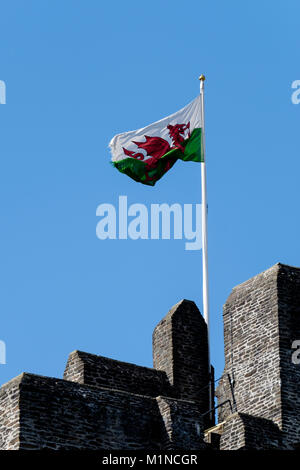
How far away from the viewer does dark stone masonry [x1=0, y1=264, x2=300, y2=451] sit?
146ft

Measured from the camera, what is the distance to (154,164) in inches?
2125

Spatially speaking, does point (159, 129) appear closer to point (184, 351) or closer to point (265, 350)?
point (184, 351)

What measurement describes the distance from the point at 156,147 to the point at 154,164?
1.89 ft

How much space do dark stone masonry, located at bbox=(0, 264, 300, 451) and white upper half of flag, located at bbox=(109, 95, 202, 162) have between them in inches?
218

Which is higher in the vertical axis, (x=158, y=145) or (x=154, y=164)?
(x=158, y=145)

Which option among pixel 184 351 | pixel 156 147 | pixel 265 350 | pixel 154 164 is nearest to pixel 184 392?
pixel 184 351

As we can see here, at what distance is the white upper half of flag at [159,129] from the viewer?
54.1 metres

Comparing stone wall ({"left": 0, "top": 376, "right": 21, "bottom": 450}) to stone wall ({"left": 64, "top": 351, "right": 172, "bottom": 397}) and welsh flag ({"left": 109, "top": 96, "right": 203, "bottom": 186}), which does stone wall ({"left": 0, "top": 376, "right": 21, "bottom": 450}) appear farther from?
welsh flag ({"left": 109, "top": 96, "right": 203, "bottom": 186})

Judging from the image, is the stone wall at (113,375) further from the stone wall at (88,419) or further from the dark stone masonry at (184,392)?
the stone wall at (88,419)

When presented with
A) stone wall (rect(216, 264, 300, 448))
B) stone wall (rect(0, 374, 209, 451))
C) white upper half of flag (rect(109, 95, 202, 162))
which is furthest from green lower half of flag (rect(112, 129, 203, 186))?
stone wall (rect(0, 374, 209, 451))

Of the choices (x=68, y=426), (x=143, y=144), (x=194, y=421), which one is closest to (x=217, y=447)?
(x=194, y=421)

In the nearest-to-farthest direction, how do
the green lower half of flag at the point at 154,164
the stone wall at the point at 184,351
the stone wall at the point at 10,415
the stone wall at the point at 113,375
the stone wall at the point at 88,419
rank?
1. the stone wall at the point at 10,415
2. the stone wall at the point at 88,419
3. the stone wall at the point at 113,375
4. the stone wall at the point at 184,351
5. the green lower half of flag at the point at 154,164

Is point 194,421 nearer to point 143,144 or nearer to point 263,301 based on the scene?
point 263,301

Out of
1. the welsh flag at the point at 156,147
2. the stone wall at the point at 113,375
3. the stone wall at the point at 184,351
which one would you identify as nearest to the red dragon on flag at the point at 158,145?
the welsh flag at the point at 156,147
